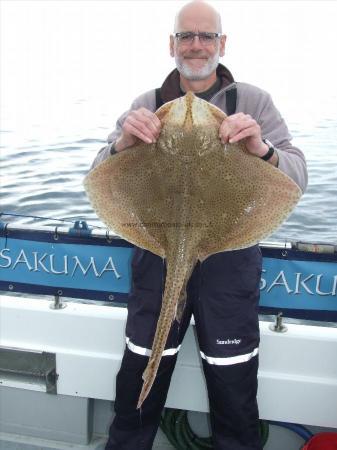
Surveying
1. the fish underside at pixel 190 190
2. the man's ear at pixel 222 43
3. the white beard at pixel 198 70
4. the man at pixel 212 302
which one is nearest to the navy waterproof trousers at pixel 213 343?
the man at pixel 212 302

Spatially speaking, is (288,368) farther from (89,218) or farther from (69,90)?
(69,90)

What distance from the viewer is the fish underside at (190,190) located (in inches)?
89.0

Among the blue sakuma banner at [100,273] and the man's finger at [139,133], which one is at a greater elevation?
the man's finger at [139,133]

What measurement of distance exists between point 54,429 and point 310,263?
7.43 ft

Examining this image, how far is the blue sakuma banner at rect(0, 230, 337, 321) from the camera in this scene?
3367 millimetres

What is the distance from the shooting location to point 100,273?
3.61 metres

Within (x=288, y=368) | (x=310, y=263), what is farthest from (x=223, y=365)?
(x=310, y=263)

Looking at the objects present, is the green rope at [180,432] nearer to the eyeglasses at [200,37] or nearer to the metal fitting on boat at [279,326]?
the metal fitting on boat at [279,326]

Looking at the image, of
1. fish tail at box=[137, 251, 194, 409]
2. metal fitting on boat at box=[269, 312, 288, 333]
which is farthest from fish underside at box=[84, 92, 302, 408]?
metal fitting on boat at box=[269, 312, 288, 333]

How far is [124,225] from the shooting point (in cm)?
244

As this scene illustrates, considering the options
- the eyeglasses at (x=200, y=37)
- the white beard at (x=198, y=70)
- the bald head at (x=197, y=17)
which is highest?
the bald head at (x=197, y=17)

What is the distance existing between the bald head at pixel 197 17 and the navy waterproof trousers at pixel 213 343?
50.7 inches

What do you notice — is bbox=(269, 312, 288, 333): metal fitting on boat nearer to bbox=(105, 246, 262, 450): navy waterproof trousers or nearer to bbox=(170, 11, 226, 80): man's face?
bbox=(105, 246, 262, 450): navy waterproof trousers

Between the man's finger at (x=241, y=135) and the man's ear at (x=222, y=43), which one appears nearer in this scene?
the man's finger at (x=241, y=135)
